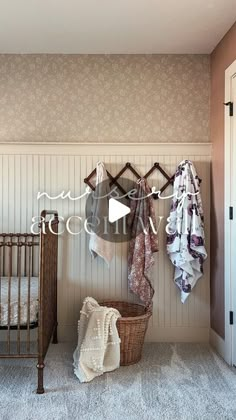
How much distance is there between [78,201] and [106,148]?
0.49m

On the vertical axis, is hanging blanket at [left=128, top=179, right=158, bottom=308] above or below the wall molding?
below

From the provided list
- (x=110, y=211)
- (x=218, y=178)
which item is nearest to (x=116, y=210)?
(x=110, y=211)

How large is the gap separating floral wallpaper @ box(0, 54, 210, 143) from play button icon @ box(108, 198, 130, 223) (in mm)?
514

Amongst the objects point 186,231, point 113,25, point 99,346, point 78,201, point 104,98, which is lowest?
point 99,346

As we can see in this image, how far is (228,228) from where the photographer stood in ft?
9.18

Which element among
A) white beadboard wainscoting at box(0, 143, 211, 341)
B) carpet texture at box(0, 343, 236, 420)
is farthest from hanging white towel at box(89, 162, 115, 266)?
carpet texture at box(0, 343, 236, 420)

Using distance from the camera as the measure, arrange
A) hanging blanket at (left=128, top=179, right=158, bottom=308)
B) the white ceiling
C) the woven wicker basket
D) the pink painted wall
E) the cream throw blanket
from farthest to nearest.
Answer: hanging blanket at (left=128, top=179, right=158, bottom=308), the pink painted wall, the woven wicker basket, the cream throw blanket, the white ceiling

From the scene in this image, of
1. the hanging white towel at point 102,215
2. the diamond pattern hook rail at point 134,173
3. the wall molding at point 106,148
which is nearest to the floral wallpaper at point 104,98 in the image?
the wall molding at point 106,148

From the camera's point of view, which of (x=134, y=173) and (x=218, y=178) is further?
(x=134, y=173)

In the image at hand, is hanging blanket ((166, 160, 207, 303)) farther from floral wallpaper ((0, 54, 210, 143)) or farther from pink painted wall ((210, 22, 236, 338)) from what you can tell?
floral wallpaper ((0, 54, 210, 143))

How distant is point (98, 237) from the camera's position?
3066 millimetres

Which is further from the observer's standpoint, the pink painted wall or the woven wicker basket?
the pink painted wall

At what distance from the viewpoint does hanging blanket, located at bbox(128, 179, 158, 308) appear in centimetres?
305

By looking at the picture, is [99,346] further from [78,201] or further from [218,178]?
[218,178]
